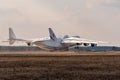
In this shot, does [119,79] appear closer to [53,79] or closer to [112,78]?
[112,78]

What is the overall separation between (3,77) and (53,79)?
14.3 ft

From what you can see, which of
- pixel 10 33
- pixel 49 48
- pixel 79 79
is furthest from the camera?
pixel 10 33

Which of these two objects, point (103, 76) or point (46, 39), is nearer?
point (103, 76)

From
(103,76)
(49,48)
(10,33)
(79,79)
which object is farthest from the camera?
(10,33)

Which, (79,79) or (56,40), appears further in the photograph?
(56,40)

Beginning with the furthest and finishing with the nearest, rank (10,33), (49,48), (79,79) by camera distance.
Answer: (10,33), (49,48), (79,79)

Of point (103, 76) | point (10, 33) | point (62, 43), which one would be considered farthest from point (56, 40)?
point (103, 76)

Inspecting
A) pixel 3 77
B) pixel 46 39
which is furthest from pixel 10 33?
pixel 3 77

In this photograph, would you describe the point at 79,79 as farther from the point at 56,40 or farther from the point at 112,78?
the point at 56,40

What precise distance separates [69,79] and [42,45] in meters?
115

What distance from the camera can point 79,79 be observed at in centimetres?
3347

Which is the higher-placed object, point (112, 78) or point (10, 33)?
point (10, 33)

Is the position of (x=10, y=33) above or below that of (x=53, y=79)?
above

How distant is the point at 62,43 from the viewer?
499ft
